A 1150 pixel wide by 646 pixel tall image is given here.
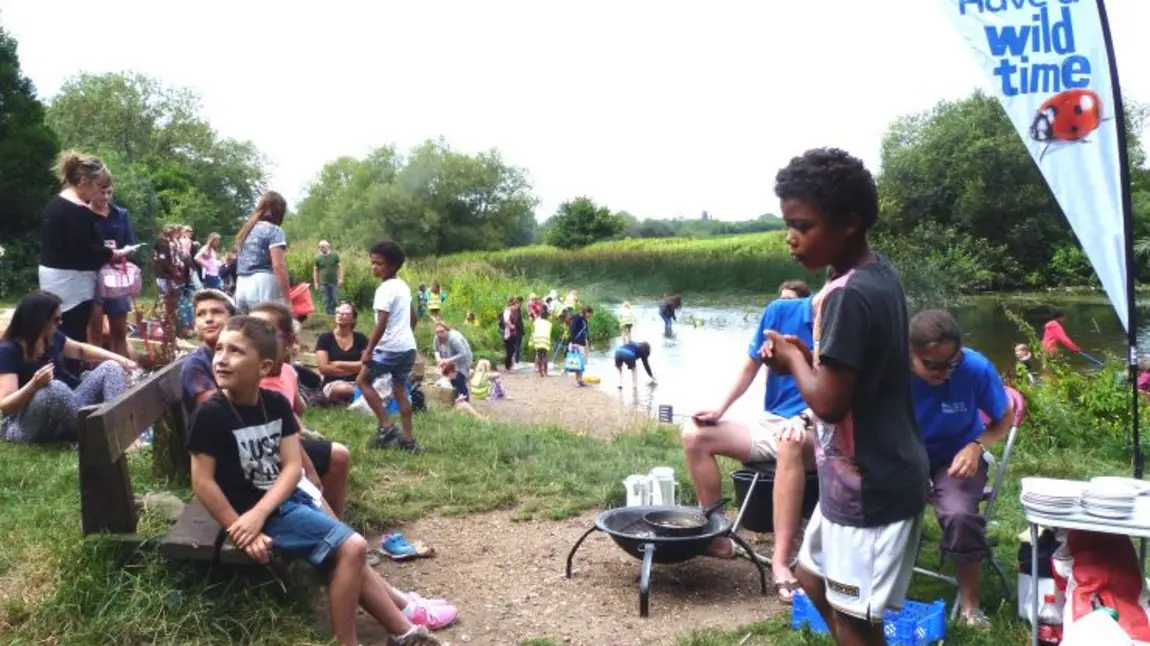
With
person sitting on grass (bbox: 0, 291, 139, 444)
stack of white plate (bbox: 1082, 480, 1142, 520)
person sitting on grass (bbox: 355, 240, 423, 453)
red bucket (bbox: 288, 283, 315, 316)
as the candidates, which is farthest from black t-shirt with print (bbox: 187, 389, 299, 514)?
red bucket (bbox: 288, 283, 315, 316)

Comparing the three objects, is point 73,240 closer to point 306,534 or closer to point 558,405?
point 306,534

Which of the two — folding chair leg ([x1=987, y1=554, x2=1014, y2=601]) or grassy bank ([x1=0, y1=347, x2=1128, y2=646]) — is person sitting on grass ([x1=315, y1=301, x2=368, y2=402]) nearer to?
grassy bank ([x1=0, y1=347, x2=1128, y2=646])

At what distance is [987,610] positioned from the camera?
3.81 metres

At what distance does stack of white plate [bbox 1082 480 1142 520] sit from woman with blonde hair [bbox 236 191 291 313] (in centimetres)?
569

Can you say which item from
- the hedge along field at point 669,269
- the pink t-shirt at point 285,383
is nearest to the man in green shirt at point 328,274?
the pink t-shirt at point 285,383

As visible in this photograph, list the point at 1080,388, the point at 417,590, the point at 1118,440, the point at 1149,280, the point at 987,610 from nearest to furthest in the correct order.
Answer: the point at 987,610, the point at 417,590, the point at 1118,440, the point at 1080,388, the point at 1149,280

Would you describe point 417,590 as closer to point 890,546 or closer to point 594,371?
point 890,546

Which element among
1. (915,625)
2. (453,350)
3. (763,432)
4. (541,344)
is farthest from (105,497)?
(541,344)

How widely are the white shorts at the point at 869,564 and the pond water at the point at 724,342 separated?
8482mm

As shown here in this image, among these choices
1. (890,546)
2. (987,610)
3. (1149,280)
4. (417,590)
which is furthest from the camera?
(1149,280)

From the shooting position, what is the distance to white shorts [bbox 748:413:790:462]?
4422 millimetres

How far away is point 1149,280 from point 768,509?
43.4 meters

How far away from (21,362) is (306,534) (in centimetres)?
293

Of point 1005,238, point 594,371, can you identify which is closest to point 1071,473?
point 594,371
